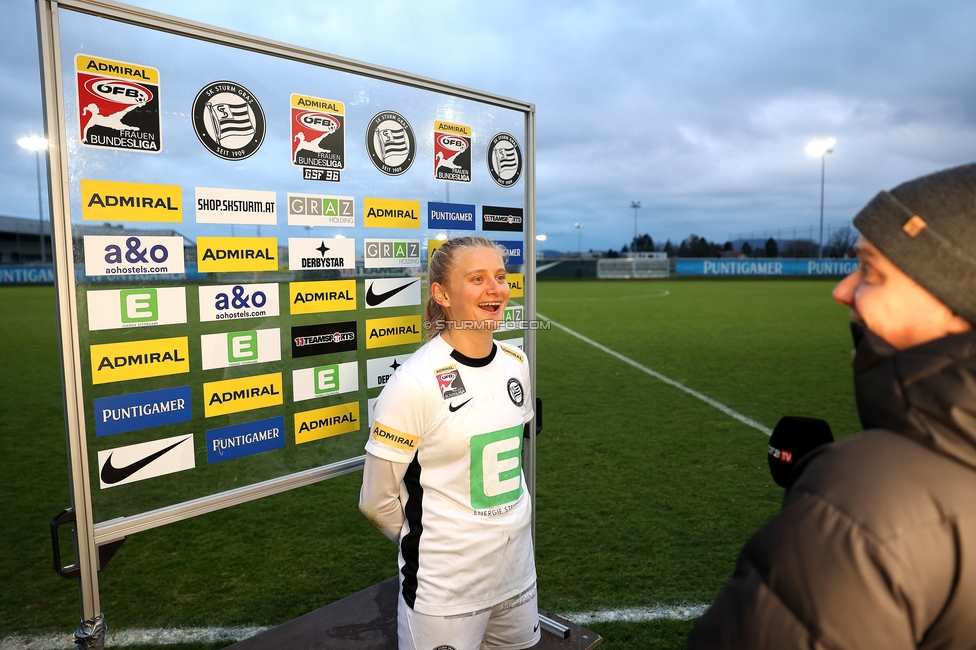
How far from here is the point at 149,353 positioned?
204 centimetres

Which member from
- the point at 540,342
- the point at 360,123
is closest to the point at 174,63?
the point at 360,123

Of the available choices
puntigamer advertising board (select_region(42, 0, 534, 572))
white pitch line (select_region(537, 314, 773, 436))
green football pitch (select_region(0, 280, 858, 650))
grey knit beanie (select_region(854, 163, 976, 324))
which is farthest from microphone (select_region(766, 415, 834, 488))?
white pitch line (select_region(537, 314, 773, 436))

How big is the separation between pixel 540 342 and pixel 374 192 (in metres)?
9.42

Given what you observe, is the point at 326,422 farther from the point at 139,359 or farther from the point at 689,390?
the point at 689,390

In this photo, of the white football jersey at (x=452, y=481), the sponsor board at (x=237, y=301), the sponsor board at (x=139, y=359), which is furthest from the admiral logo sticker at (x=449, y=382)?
the sponsor board at (x=139, y=359)

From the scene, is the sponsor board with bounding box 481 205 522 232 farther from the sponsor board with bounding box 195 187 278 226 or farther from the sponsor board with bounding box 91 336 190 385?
the sponsor board with bounding box 91 336 190 385

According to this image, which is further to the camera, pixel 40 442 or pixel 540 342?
pixel 540 342

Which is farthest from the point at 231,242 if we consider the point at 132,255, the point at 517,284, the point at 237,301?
the point at 517,284

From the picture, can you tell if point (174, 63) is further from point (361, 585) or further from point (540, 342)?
point (540, 342)

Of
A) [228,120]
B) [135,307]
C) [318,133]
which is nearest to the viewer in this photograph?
[135,307]

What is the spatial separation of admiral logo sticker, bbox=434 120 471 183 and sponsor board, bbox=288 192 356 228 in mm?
454

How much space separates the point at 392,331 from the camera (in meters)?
2.72

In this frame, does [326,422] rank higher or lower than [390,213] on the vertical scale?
lower

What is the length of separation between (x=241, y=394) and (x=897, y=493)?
2.06 meters
